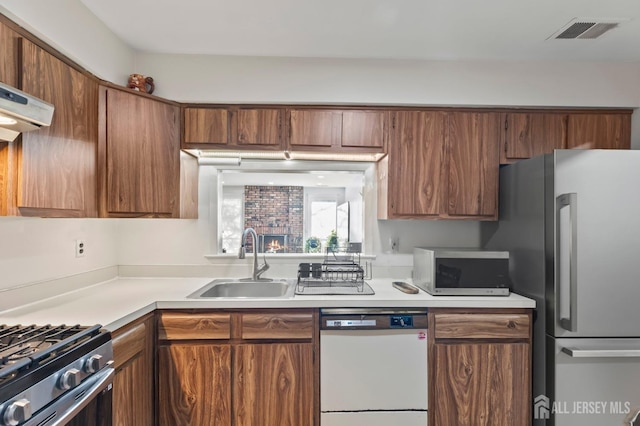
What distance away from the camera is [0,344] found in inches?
44.8

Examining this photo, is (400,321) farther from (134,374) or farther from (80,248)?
(80,248)

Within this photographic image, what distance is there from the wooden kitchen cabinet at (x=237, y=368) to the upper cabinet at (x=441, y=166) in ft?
3.66

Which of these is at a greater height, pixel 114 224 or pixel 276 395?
pixel 114 224

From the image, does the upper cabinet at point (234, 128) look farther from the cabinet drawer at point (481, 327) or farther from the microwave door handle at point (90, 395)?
the cabinet drawer at point (481, 327)

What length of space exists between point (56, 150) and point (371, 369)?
6.56 feet

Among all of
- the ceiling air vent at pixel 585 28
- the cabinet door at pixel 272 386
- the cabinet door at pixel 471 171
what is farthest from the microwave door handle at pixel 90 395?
the ceiling air vent at pixel 585 28

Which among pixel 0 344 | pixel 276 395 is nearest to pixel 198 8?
pixel 0 344

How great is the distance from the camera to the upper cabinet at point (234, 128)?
2176 millimetres

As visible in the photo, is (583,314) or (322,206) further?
(322,206)

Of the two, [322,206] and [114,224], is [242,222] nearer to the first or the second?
[322,206]

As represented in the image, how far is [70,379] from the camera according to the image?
3.61ft

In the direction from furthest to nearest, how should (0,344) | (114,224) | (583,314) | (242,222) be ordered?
(242,222) < (114,224) < (583,314) < (0,344)

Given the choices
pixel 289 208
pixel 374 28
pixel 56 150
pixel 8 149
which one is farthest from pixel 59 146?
pixel 374 28

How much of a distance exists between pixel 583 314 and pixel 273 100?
2251mm
